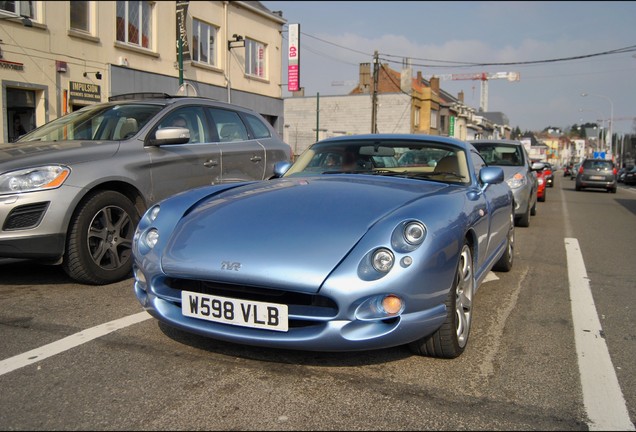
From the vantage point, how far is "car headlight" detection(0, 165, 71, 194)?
420 cm

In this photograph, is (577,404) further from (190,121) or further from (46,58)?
(46,58)

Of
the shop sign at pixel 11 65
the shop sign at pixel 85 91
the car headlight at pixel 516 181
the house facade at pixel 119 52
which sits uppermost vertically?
the house facade at pixel 119 52

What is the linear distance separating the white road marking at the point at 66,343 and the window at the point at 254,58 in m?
19.5

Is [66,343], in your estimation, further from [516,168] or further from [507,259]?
[516,168]

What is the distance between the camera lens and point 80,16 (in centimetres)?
1365

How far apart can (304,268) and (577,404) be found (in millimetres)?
1472

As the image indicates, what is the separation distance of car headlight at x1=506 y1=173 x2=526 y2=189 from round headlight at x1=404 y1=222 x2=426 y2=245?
6.67m

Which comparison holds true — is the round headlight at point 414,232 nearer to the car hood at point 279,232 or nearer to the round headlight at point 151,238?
the car hood at point 279,232

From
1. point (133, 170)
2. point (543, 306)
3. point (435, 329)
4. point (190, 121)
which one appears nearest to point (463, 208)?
point (435, 329)

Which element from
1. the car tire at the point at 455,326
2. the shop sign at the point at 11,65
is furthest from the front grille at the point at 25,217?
the shop sign at the point at 11,65

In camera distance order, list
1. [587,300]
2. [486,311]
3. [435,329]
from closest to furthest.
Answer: [435,329] < [486,311] < [587,300]

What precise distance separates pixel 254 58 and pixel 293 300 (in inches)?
834

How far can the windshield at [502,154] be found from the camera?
1020 centimetres

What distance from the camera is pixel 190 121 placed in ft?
19.3
